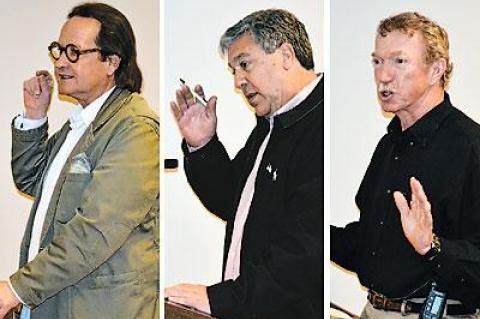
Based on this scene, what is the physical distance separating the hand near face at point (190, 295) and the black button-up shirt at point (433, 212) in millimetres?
505

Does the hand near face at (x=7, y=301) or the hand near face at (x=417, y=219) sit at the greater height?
the hand near face at (x=417, y=219)

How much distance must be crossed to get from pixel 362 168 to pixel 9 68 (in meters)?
1.52

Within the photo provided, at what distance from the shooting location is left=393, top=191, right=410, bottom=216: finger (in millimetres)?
2268

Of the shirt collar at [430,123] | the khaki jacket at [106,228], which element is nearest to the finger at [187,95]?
the khaki jacket at [106,228]

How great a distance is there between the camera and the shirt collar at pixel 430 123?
2.23 metres

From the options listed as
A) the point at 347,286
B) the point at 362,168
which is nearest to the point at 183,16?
the point at 362,168

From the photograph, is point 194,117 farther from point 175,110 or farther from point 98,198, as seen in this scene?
point 98,198

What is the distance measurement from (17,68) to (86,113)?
0.39m

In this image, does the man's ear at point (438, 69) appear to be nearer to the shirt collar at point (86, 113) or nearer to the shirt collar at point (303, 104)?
the shirt collar at point (303, 104)

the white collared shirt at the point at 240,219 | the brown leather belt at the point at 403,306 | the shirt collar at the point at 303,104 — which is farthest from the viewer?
the white collared shirt at the point at 240,219

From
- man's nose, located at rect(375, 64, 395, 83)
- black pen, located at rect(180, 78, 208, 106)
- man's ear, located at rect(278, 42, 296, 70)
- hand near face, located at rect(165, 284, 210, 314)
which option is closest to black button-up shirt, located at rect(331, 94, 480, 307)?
man's nose, located at rect(375, 64, 395, 83)

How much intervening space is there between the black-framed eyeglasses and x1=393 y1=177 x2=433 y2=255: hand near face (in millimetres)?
1285

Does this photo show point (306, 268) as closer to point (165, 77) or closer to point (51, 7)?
point (165, 77)

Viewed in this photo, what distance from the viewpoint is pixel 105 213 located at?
2.64m
